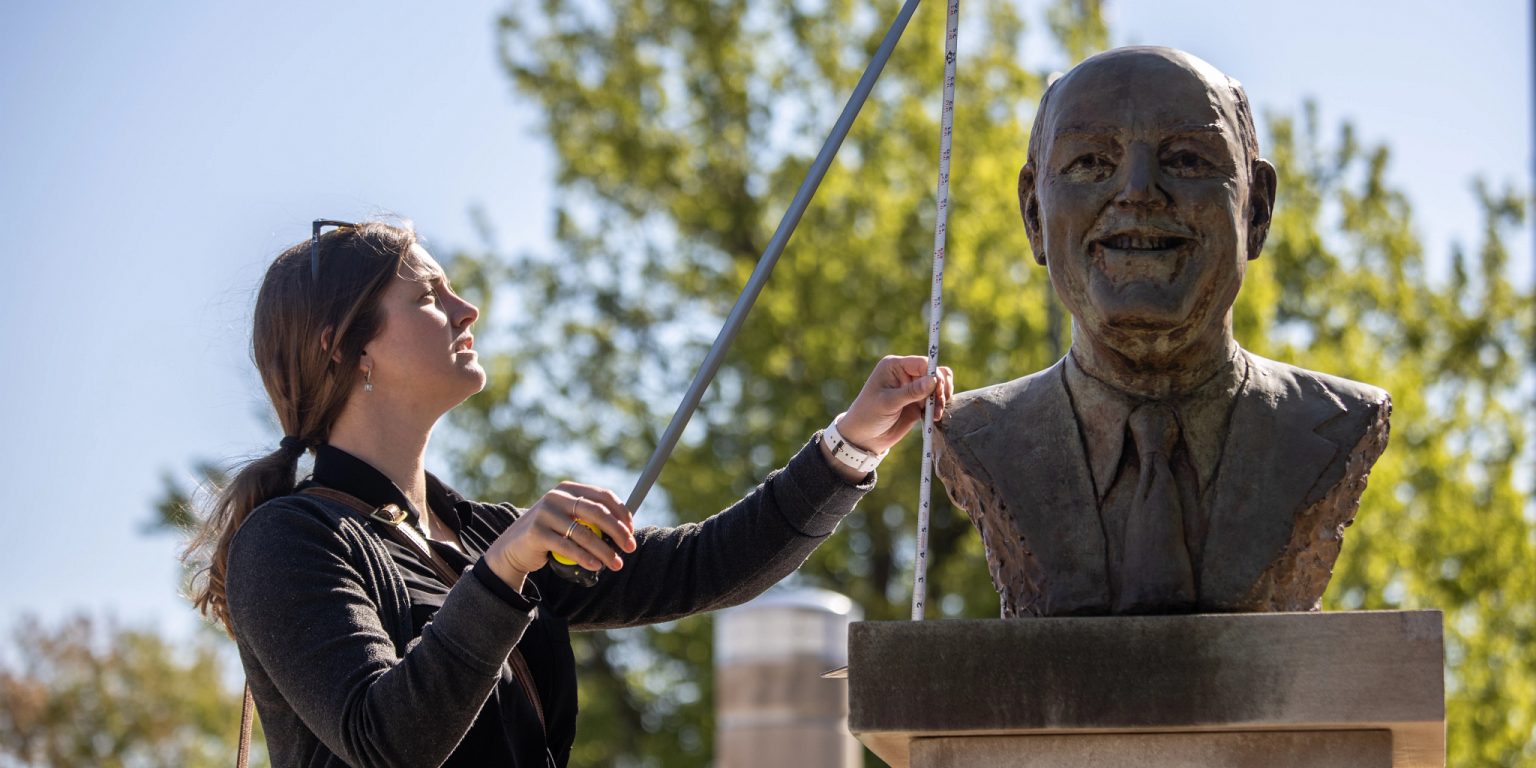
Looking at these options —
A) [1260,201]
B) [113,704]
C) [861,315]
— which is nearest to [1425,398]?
[861,315]

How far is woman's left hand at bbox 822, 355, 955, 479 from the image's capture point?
3170mm

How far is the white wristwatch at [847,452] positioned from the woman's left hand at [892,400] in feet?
0.05

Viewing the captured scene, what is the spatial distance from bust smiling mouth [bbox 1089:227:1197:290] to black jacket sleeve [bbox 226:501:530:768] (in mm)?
1303

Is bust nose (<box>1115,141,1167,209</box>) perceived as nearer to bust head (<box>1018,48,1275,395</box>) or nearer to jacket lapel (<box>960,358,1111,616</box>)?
bust head (<box>1018,48,1275,395</box>)

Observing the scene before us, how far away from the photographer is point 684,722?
1212 centimetres

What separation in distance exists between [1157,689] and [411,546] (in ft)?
5.03

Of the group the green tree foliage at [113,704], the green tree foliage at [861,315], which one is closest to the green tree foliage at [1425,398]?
the green tree foliage at [861,315]

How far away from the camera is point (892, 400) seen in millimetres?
3189

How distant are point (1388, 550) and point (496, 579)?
8874 millimetres

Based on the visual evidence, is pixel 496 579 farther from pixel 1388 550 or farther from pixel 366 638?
pixel 1388 550

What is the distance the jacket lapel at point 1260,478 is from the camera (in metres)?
2.87

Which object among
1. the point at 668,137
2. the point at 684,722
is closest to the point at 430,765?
the point at 684,722

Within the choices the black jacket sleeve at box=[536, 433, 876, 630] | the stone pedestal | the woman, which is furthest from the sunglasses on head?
the stone pedestal

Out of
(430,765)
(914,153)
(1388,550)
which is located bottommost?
(430,765)
